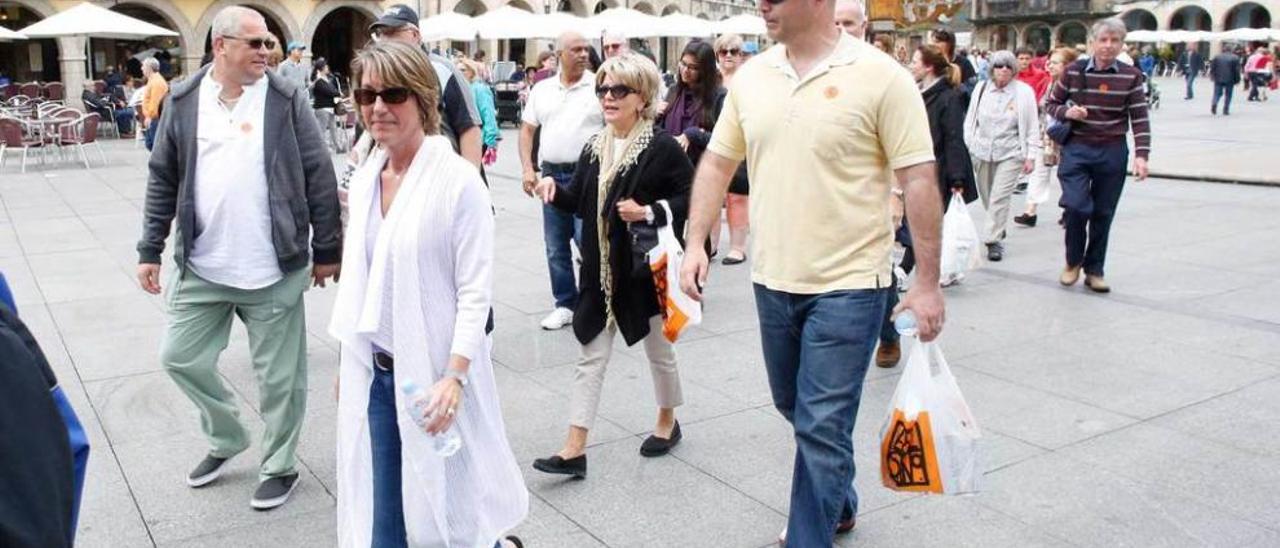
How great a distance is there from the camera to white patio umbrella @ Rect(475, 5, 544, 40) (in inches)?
974

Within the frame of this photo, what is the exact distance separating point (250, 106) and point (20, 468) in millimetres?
2884

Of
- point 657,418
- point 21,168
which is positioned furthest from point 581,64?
point 21,168

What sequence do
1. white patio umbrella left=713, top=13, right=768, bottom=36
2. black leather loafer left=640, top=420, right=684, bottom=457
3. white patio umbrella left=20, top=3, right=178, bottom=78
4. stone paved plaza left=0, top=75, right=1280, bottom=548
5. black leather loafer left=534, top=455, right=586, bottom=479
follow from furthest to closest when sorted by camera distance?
1. white patio umbrella left=713, top=13, right=768, bottom=36
2. white patio umbrella left=20, top=3, right=178, bottom=78
3. black leather loafer left=640, top=420, right=684, bottom=457
4. black leather loafer left=534, top=455, right=586, bottom=479
5. stone paved plaza left=0, top=75, right=1280, bottom=548

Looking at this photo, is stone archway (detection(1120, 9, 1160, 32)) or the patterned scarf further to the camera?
stone archway (detection(1120, 9, 1160, 32))

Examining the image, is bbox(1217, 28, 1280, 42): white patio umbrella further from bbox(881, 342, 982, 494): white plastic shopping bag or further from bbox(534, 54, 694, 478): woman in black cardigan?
bbox(881, 342, 982, 494): white plastic shopping bag

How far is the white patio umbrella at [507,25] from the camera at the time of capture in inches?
974

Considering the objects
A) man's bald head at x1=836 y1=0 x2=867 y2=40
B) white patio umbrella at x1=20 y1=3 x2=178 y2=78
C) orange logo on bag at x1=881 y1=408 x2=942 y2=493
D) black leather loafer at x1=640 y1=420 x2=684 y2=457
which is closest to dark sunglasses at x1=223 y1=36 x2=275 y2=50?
black leather loafer at x1=640 y1=420 x2=684 y2=457

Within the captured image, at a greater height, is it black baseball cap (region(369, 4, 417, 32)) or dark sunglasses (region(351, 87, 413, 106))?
black baseball cap (region(369, 4, 417, 32))

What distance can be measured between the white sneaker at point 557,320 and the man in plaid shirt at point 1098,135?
3.51 m

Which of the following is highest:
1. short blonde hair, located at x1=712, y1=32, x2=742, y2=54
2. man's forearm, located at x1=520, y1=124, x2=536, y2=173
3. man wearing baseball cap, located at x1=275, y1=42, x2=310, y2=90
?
man wearing baseball cap, located at x1=275, y1=42, x2=310, y2=90

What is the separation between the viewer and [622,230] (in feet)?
14.6

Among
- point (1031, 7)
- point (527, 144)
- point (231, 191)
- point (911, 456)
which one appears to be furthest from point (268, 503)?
point (1031, 7)

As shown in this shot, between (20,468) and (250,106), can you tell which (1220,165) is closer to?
(250,106)

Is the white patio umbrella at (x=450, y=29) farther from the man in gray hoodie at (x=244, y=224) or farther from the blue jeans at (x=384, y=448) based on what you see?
the blue jeans at (x=384, y=448)
